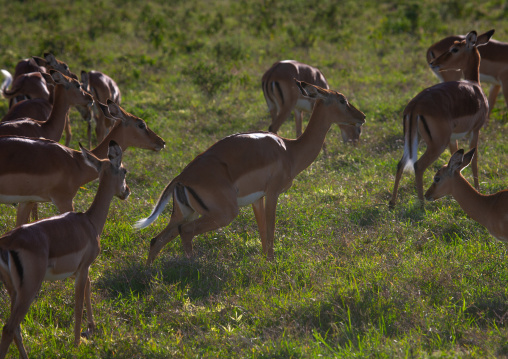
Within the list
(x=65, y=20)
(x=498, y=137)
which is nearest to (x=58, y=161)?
(x=498, y=137)

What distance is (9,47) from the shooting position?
13398 millimetres

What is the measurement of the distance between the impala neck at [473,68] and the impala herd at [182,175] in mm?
16

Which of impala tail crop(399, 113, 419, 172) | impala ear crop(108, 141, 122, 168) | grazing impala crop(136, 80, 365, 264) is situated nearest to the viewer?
impala ear crop(108, 141, 122, 168)

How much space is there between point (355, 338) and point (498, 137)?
490 cm

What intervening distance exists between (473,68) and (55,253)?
5.42 meters

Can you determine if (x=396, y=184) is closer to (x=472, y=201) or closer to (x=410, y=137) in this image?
(x=410, y=137)

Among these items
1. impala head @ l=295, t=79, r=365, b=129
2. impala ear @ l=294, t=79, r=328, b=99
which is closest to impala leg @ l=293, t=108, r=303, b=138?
impala head @ l=295, t=79, r=365, b=129

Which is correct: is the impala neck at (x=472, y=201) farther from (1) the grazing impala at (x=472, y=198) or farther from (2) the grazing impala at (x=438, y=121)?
(2) the grazing impala at (x=438, y=121)

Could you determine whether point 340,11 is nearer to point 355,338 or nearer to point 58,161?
point 58,161

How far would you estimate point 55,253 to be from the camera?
3.66 meters

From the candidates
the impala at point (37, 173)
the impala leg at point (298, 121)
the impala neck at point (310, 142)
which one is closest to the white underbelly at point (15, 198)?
the impala at point (37, 173)

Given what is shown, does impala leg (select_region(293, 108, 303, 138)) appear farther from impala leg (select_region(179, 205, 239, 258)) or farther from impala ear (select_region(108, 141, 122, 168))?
impala ear (select_region(108, 141, 122, 168))

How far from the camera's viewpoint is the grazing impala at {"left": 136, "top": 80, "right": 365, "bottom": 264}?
479 cm

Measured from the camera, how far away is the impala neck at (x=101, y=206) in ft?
13.7
